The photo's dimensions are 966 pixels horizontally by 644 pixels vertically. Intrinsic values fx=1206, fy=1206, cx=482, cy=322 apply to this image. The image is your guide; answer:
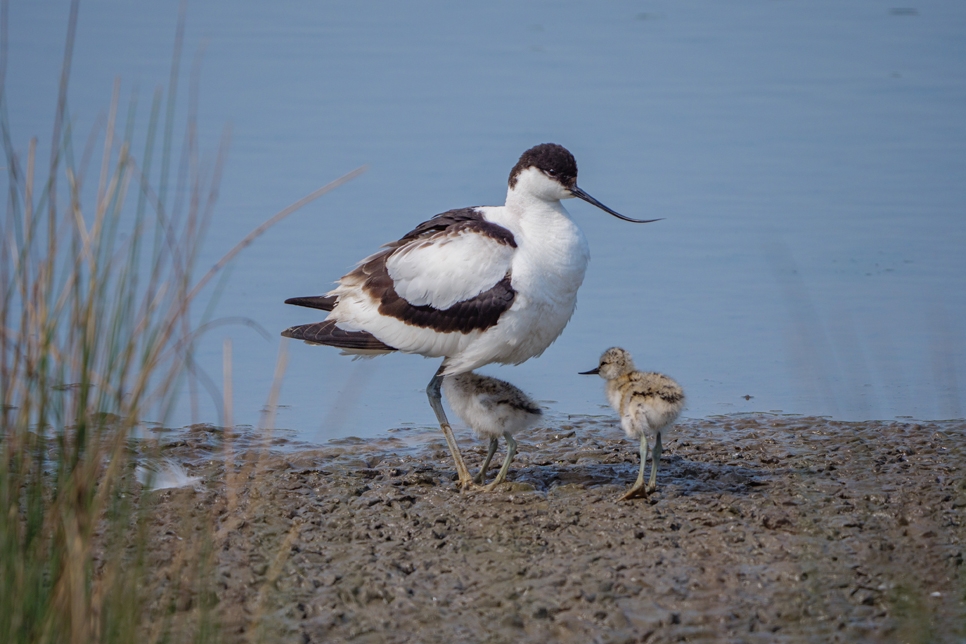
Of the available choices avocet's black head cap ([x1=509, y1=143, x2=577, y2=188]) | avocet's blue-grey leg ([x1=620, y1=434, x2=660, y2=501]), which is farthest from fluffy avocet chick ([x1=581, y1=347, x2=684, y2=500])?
avocet's black head cap ([x1=509, y1=143, x2=577, y2=188])

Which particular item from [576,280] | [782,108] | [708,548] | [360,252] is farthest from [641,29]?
[708,548]

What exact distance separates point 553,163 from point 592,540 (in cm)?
215

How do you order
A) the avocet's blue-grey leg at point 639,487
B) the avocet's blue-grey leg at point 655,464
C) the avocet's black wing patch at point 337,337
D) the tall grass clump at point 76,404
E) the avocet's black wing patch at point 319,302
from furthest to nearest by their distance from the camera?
the avocet's black wing patch at point 319,302
the avocet's black wing patch at point 337,337
the avocet's blue-grey leg at point 655,464
the avocet's blue-grey leg at point 639,487
the tall grass clump at point 76,404

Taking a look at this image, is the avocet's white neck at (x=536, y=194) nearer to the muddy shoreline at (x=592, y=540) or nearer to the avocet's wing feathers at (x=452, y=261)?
the avocet's wing feathers at (x=452, y=261)

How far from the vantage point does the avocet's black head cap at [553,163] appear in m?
6.36

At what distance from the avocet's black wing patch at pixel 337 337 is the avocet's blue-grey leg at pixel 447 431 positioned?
39 cm

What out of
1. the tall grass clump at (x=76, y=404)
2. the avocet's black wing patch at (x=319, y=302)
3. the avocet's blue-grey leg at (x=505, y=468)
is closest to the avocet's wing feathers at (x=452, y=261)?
the avocet's black wing patch at (x=319, y=302)

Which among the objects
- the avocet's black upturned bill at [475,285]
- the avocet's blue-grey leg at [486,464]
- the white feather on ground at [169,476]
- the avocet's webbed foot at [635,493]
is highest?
the avocet's black upturned bill at [475,285]

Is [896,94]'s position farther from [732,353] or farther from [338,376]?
[338,376]

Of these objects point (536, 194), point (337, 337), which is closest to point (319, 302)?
point (337, 337)

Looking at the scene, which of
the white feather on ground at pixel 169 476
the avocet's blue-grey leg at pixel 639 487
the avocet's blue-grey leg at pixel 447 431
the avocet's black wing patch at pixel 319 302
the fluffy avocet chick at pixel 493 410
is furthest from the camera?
the avocet's black wing patch at pixel 319 302

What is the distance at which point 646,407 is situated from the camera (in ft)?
18.8

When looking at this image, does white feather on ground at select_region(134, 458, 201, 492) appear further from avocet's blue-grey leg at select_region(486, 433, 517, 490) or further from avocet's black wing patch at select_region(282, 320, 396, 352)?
avocet's blue-grey leg at select_region(486, 433, 517, 490)

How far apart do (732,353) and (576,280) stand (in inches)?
97.7
